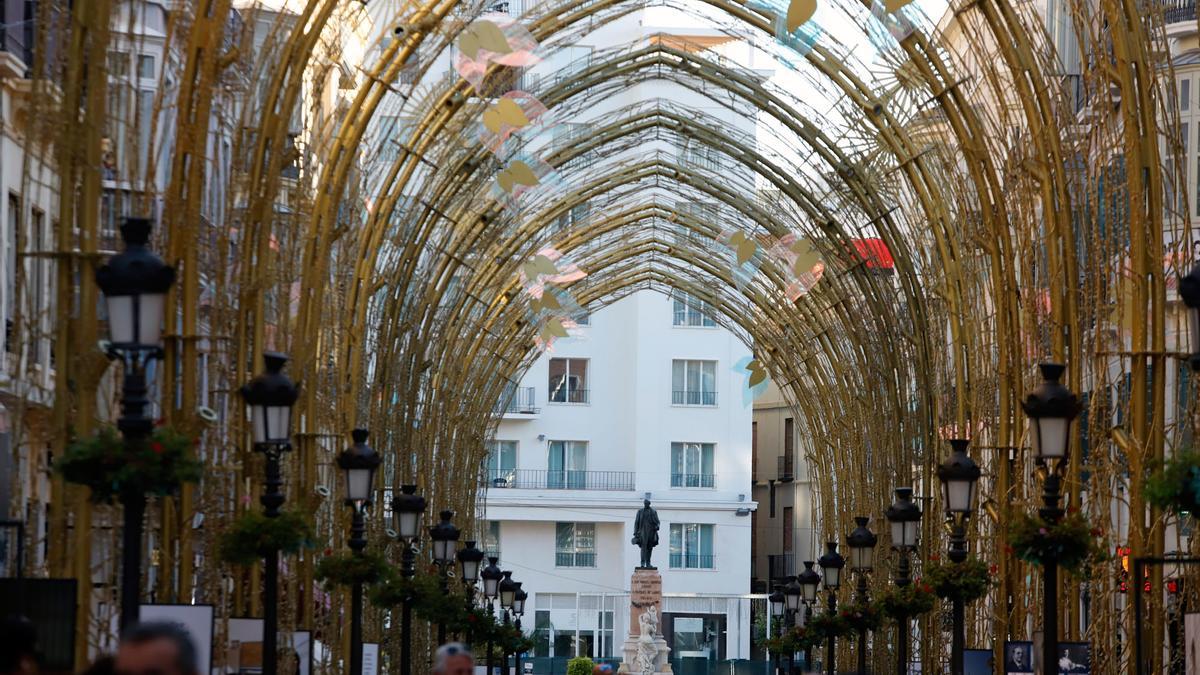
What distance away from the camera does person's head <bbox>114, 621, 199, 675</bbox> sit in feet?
23.1

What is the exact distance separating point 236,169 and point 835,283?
25700 millimetres

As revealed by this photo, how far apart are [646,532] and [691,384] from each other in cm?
1147

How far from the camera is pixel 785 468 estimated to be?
88.8 meters

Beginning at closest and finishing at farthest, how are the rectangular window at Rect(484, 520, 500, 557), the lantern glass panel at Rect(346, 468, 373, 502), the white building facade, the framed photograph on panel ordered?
the framed photograph on panel, the lantern glass panel at Rect(346, 468, 373, 502), the rectangular window at Rect(484, 520, 500, 557), the white building facade

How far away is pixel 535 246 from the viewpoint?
52094 mm

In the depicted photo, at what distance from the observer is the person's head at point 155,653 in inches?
277

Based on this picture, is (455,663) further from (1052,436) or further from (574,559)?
(574,559)

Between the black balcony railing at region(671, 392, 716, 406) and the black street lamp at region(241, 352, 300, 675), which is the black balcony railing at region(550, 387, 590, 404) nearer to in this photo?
the black balcony railing at region(671, 392, 716, 406)

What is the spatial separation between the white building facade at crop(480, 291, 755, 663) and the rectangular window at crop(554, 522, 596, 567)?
39 millimetres

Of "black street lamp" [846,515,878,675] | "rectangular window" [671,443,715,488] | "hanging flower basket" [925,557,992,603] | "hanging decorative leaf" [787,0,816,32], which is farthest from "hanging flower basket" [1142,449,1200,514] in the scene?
"rectangular window" [671,443,715,488]

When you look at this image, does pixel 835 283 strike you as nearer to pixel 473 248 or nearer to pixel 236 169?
pixel 473 248

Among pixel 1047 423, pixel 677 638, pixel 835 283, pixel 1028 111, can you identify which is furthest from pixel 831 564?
pixel 677 638

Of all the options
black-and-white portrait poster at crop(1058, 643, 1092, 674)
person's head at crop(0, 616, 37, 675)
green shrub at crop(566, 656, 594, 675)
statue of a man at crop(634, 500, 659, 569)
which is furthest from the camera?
statue of a man at crop(634, 500, 659, 569)

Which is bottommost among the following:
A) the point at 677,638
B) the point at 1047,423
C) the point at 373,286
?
the point at 677,638
